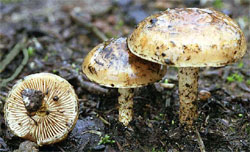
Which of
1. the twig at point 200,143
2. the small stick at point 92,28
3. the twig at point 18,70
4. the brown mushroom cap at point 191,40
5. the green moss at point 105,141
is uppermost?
the brown mushroom cap at point 191,40

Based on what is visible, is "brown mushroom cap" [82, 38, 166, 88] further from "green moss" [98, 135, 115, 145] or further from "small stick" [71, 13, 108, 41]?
"small stick" [71, 13, 108, 41]

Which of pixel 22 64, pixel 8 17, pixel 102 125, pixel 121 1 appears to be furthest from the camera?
pixel 121 1

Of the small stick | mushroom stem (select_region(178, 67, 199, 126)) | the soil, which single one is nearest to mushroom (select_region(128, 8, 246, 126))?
mushroom stem (select_region(178, 67, 199, 126))

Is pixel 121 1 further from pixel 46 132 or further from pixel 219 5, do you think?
pixel 46 132

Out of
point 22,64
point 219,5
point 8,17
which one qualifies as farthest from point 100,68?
point 219,5

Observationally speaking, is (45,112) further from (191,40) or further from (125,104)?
(191,40)

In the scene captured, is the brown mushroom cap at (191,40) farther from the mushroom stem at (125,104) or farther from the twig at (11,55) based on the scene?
the twig at (11,55)

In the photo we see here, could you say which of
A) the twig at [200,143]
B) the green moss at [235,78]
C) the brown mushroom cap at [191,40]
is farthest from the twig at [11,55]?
the green moss at [235,78]
